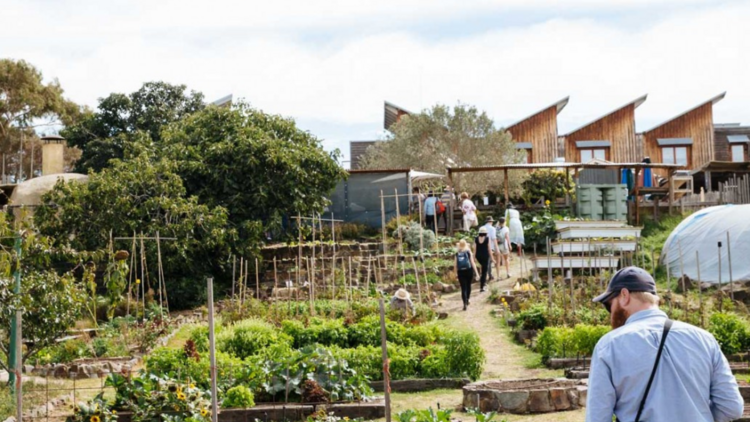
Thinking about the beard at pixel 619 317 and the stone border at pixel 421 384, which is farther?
the stone border at pixel 421 384

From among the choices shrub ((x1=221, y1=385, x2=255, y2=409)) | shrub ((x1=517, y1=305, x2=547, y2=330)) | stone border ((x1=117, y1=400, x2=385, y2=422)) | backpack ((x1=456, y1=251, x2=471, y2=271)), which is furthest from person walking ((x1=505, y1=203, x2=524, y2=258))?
shrub ((x1=221, y1=385, x2=255, y2=409))

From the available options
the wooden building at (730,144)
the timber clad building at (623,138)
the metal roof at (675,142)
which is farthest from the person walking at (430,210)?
the wooden building at (730,144)

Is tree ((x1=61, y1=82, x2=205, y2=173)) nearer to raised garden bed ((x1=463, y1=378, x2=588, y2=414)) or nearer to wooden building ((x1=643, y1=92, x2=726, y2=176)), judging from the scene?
wooden building ((x1=643, y1=92, x2=726, y2=176))

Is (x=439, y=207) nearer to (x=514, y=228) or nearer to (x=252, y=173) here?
(x=514, y=228)

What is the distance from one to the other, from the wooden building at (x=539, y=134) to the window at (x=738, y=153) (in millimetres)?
7989

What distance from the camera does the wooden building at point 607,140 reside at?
45844 millimetres

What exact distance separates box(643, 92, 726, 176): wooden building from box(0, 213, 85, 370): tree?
37.4m

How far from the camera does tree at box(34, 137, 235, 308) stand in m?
21.5

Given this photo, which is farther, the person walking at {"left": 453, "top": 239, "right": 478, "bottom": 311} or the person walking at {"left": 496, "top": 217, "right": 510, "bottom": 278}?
the person walking at {"left": 496, "top": 217, "right": 510, "bottom": 278}

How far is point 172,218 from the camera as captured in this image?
2214 centimetres

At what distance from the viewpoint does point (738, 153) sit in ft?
155

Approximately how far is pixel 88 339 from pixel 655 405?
13.0 meters

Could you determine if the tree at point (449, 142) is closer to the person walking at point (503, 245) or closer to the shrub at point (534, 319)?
the person walking at point (503, 245)

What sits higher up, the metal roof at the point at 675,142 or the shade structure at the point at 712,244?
the metal roof at the point at 675,142
